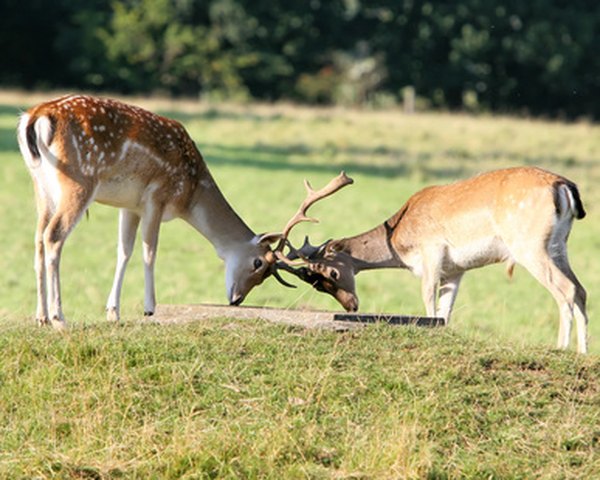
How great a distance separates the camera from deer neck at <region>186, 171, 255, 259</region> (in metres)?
10.5

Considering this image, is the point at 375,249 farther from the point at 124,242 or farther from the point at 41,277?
the point at 41,277

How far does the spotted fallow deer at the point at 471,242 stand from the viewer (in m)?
9.67

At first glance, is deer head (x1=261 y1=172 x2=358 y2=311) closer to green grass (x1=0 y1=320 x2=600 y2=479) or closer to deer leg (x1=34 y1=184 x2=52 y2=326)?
green grass (x1=0 y1=320 x2=600 y2=479)

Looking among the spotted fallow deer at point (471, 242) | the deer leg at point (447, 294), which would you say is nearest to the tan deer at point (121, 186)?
the spotted fallow deer at point (471, 242)

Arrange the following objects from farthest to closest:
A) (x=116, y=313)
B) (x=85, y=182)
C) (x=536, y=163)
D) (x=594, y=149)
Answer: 1. (x=594, y=149)
2. (x=536, y=163)
3. (x=116, y=313)
4. (x=85, y=182)

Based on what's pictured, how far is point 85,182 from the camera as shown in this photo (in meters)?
8.97

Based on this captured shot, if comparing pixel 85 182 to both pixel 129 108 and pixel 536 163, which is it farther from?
pixel 536 163

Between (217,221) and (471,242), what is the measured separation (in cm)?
214

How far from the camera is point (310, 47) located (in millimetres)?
52688

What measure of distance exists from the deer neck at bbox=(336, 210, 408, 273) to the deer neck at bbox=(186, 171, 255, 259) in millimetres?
1049

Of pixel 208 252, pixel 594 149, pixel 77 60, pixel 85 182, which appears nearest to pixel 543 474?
pixel 85 182

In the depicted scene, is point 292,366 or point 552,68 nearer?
point 292,366

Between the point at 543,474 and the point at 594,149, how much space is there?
88.1 ft

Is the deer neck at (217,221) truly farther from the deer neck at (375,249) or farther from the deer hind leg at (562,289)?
the deer hind leg at (562,289)
